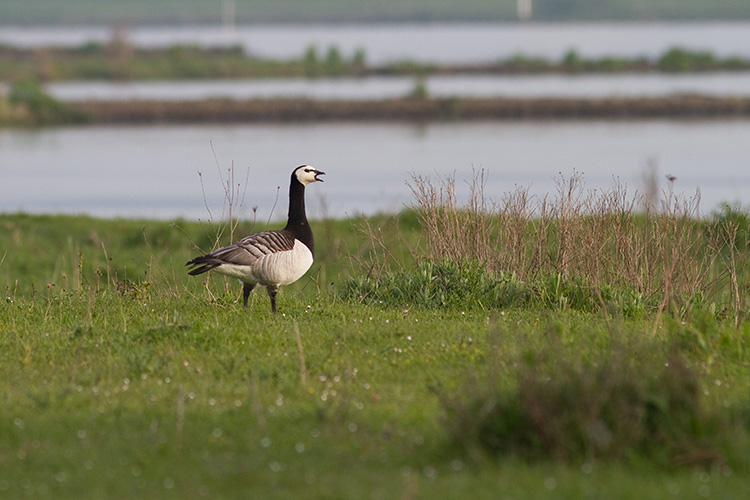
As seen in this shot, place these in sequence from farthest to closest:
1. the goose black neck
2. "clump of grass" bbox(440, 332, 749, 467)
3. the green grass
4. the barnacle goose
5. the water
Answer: the water, the goose black neck, the barnacle goose, "clump of grass" bbox(440, 332, 749, 467), the green grass

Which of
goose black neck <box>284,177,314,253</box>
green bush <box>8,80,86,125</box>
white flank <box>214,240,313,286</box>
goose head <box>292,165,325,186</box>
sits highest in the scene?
green bush <box>8,80,86,125</box>

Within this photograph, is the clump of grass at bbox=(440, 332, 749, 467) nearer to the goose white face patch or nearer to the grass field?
the grass field

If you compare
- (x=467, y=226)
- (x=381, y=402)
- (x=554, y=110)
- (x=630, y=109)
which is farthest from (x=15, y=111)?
(x=381, y=402)

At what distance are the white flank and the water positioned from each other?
199 feet

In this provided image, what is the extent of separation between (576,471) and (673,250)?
6169 mm

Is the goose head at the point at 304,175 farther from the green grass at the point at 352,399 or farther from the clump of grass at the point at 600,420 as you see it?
the clump of grass at the point at 600,420

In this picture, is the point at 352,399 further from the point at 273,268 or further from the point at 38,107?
the point at 38,107

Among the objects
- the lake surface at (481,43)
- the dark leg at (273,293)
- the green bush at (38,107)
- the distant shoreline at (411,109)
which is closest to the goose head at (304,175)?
the dark leg at (273,293)

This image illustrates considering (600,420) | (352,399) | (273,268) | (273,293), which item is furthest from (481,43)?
(600,420)

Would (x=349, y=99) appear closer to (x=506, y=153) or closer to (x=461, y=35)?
(x=506, y=153)

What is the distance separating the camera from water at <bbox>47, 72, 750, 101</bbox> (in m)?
76.1

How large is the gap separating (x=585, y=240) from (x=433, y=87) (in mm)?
73579

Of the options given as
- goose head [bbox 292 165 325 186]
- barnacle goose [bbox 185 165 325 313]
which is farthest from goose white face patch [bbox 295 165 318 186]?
barnacle goose [bbox 185 165 325 313]

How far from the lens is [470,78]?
97.2m
